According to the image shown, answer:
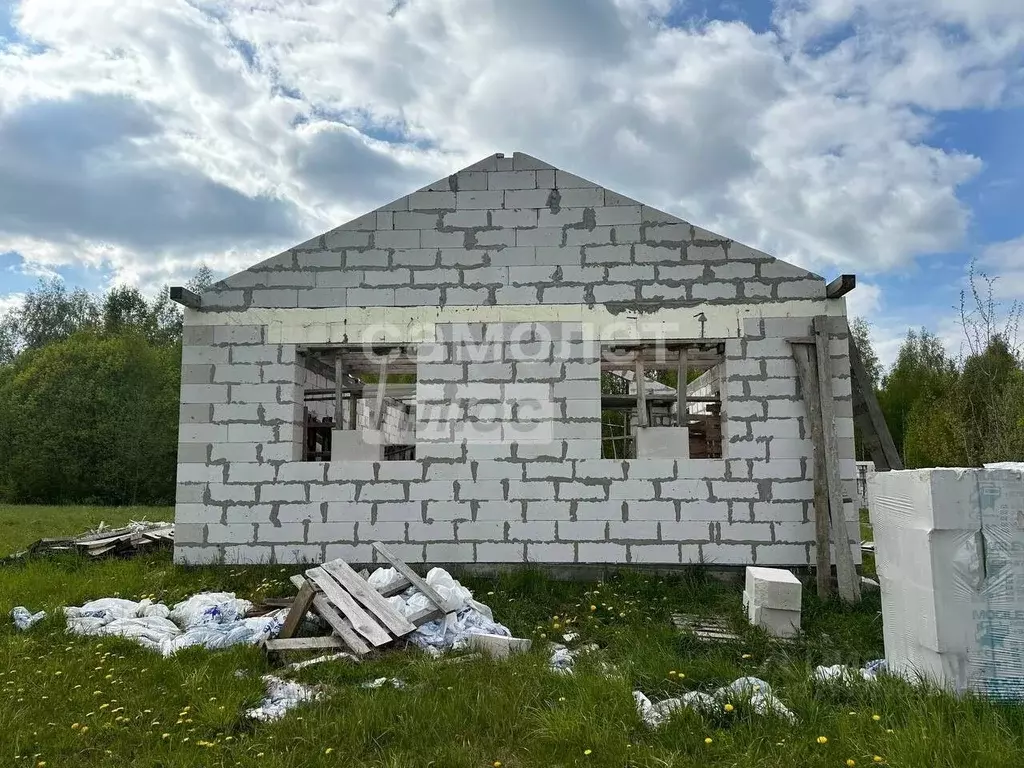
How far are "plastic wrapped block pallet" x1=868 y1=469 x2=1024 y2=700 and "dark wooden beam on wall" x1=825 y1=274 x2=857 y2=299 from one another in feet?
11.7

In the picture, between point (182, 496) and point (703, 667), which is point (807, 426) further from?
point (182, 496)

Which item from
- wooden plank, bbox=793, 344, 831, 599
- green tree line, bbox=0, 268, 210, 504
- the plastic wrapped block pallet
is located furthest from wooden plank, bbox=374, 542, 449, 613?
green tree line, bbox=0, 268, 210, 504

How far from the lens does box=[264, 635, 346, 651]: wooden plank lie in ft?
16.5

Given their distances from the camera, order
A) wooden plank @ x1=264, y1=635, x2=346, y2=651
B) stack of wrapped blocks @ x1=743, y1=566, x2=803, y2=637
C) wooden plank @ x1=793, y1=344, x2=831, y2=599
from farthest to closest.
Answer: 1. wooden plank @ x1=793, y1=344, x2=831, y2=599
2. stack of wrapped blocks @ x1=743, y1=566, x2=803, y2=637
3. wooden plank @ x1=264, y1=635, x2=346, y2=651

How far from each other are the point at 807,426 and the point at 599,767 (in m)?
4.98

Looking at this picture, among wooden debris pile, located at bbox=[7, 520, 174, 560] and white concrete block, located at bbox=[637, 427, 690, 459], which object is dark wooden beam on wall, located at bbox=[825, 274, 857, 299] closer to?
white concrete block, located at bbox=[637, 427, 690, 459]

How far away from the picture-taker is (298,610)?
5.41m

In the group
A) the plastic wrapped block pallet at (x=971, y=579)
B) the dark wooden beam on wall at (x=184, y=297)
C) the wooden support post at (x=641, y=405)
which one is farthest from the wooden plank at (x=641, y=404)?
the dark wooden beam on wall at (x=184, y=297)

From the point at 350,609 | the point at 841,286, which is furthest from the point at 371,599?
the point at 841,286

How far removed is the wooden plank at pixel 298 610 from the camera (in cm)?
534

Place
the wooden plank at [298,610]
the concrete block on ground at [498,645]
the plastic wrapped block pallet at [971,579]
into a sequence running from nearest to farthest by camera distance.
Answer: the plastic wrapped block pallet at [971,579], the concrete block on ground at [498,645], the wooden plank at [298,610]

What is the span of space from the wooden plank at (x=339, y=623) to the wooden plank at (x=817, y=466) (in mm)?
4403

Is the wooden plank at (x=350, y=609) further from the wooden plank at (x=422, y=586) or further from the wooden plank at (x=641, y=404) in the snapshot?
the wooden plank at (x=641, y=404)

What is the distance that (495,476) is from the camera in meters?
7.39
